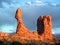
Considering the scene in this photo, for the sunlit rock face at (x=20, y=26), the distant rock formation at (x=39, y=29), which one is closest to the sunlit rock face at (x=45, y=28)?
the distant rock formation at (x=39, y=29)

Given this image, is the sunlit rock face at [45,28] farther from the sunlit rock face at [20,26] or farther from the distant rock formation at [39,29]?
the sunlit rock face at [20,26]

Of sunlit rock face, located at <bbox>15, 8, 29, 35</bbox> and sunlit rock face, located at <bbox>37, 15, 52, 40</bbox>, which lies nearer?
sunlit rock face, located at <bbox>15, 8, 29, 35</bbox>

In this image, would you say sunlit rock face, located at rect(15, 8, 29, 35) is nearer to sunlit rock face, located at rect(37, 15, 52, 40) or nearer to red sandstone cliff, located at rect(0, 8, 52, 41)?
red sandstone cliff, located at rect(0, 8, 52, 41)

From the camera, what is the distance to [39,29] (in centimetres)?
17388

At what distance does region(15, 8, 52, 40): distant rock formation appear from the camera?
15162 centimetres

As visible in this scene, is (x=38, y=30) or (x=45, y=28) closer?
(x=45, y=28)

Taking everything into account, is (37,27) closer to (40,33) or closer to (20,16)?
(40,33)

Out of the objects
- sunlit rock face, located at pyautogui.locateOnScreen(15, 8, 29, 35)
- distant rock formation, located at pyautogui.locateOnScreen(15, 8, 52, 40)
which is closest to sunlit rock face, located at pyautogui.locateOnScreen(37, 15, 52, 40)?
distant rock formation, located at pyautogui.locateOnScreen(15, 8, 52, 40)

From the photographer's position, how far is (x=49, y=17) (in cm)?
17062

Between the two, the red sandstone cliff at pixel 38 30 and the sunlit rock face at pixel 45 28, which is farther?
the sunlit rock face at pixel 45 28

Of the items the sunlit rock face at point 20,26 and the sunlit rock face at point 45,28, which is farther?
the sunlit rock face at point 45,28

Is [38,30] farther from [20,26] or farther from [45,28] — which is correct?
[20,26]

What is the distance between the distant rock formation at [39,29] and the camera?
15162 centimetres

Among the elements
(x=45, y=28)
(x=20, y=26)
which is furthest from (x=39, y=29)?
(x=20, y=26)
